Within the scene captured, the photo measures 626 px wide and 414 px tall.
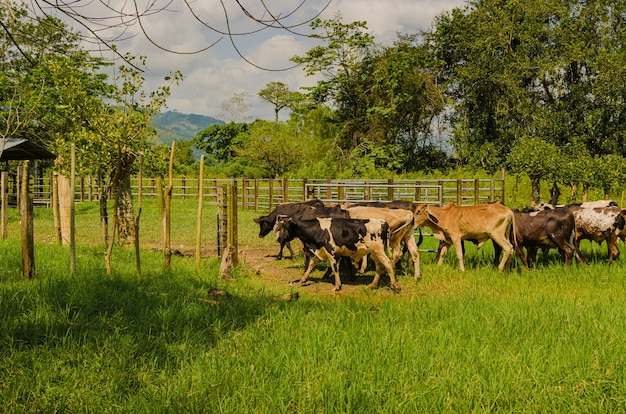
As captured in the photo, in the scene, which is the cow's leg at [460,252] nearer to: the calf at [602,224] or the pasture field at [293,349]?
the pasture field at [293,349]

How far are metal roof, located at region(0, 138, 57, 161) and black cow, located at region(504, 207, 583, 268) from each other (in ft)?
54.7

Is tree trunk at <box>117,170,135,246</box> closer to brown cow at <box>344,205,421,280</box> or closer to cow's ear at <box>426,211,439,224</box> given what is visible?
brown cow at <box>344,205,421,280</box>

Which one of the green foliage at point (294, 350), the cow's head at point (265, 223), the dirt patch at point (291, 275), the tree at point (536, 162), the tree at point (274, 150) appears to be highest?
the tree at point (274, 150)

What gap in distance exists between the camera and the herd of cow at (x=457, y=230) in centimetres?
876

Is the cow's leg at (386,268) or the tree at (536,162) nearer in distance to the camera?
the cow's leg at (386,268)

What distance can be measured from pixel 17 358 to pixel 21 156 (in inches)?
738

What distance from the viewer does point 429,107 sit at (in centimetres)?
3366

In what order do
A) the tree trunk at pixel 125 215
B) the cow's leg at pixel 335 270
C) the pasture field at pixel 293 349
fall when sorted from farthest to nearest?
1. the tree trunk at pixel 125 215
2. the cow's leg at pixel 335 270
3. the pasture field at pixel 293 349

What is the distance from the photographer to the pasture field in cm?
384

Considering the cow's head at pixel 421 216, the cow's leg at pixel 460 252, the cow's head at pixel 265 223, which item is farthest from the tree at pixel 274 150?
the cow's leg at pixel 460 252

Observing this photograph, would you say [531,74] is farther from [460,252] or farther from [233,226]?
[233,226]

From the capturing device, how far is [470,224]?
9992mm

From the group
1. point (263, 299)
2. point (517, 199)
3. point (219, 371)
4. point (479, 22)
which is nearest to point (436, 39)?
point (479, 22)

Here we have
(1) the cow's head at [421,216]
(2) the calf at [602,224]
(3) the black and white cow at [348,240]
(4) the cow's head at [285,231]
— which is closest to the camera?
(3) the black and white cow at [348,240]
